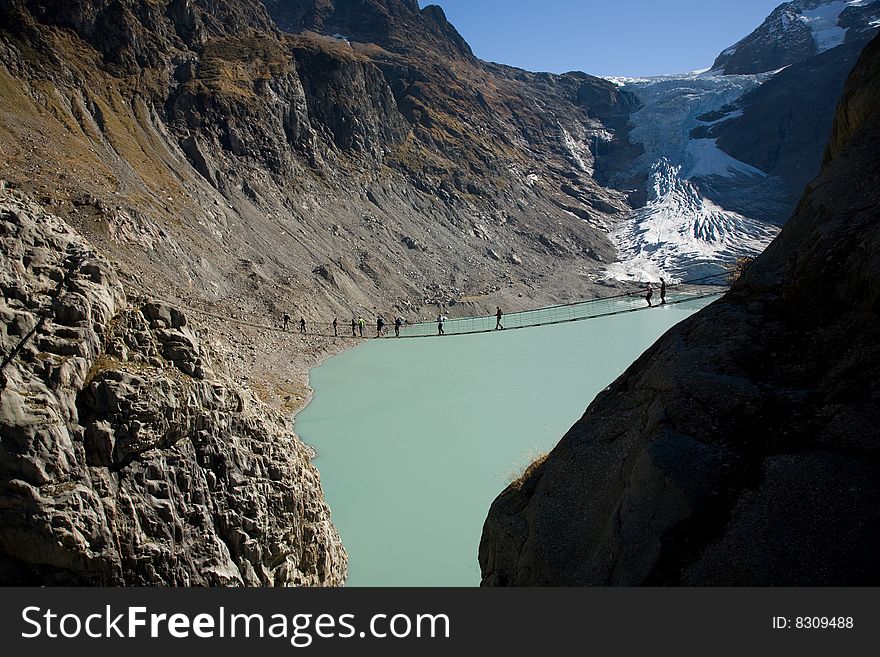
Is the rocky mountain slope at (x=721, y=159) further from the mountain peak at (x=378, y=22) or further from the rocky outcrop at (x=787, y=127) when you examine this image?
the mountain peak at (x=378, y=22)

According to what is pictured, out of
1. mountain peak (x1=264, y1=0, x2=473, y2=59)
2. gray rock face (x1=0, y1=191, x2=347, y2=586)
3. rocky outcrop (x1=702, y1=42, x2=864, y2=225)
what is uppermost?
mountain peak (x1=264, y1=0, x2=473, y2=59)

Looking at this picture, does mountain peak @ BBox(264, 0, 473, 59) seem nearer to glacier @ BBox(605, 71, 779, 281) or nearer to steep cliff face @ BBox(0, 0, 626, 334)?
steep cliff face @ BBox(0, 0, 626, 334)

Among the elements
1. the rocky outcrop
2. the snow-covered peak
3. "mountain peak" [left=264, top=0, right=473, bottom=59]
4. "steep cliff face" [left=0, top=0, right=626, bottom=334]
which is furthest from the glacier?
"mountain peak" [left=264, top=0, right=473, bottom=59]

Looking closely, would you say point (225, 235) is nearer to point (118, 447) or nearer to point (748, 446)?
point (118, 447)

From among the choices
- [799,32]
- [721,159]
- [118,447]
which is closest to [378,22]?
[721,159]

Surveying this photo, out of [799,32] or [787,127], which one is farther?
[799,32]
